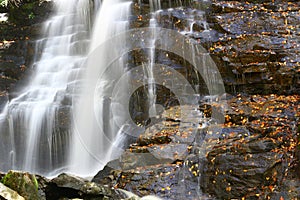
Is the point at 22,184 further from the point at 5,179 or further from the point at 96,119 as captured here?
the point at 96,119

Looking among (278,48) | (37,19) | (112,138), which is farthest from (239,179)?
(37,19)

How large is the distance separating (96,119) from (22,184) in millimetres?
4274

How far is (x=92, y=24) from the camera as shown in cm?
1164

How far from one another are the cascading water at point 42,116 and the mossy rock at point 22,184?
13.1 ft

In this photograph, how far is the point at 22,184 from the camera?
4758 millimetres

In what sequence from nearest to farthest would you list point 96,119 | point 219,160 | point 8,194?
1. point 8,194
2. point 219,160
3. point 96,119

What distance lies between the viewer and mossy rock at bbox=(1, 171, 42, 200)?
4719 millimetres

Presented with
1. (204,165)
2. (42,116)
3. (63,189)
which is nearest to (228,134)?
(204,165)

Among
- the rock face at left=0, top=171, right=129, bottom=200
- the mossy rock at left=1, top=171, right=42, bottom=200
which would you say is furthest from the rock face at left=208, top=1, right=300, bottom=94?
the mossy rock at left=1, top=171, right=42, bottom=200

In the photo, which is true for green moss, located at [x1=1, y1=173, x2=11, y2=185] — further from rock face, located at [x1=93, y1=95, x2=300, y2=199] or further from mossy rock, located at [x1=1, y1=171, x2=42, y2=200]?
rock face, located at [x1=93, y1=95, x2=300, y2=199]

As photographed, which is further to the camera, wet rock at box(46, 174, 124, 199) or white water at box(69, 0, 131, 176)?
white water at box(69, 0, 131, 176)

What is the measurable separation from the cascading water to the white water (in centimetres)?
41

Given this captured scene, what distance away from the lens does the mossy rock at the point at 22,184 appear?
15.5 ft

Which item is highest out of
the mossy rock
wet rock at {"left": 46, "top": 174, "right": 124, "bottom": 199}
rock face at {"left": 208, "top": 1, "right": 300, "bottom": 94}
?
rock face at {"left": 208, "top": 1, "right": 300, "bottom": 94}
